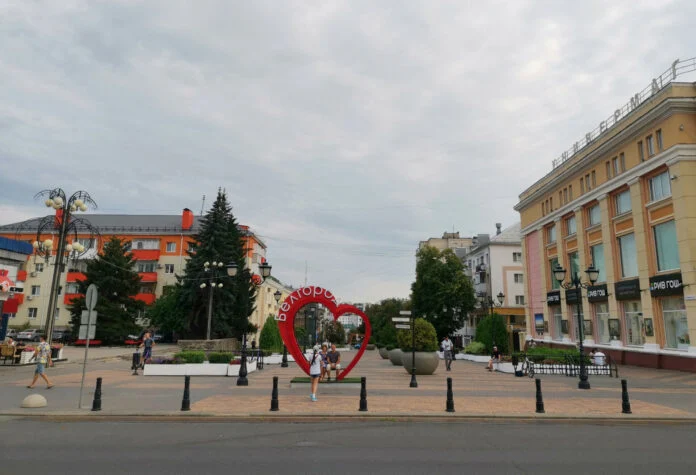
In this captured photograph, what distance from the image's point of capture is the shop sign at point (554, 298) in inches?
1596

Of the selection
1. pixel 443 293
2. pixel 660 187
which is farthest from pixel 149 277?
pixel 660 187

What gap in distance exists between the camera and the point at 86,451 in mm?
8055

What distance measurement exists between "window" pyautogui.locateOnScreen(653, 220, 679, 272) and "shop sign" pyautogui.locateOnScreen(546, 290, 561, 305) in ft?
44.3

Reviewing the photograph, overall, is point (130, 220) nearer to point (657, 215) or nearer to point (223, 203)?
point (223, 203)

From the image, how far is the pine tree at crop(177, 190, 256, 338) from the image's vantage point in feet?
146

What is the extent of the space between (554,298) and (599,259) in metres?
7.51

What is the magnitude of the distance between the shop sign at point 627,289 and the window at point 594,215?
578 cm

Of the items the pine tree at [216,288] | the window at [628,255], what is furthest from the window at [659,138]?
the pine tree at [216,288]

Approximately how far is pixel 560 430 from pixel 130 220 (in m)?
67.0

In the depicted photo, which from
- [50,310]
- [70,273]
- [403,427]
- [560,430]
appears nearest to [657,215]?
[560,430]

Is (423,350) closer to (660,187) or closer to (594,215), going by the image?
(660,187)

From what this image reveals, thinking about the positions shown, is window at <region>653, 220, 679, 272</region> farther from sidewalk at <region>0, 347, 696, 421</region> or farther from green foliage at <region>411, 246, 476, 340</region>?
green foliage at <region>411, 246, 476, 340</region>

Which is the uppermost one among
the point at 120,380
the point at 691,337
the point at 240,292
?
the point at 240,292

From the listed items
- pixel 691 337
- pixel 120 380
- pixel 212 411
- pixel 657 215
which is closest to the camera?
pixel 212 411
